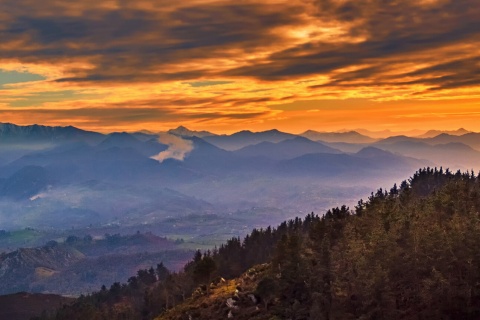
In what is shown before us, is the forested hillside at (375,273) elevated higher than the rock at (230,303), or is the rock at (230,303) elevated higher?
the forested hillside at (375,273)

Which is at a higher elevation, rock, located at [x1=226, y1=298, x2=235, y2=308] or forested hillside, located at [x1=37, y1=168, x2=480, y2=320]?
forested hillside, located at [x1=37, y1=168, x2=480, y2=320]

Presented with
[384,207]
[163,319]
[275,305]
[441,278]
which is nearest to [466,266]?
[441,278]

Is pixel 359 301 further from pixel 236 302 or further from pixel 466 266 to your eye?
pixel 236 302

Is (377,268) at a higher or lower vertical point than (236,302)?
higher

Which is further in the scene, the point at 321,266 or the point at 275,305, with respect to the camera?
the point at 275,305

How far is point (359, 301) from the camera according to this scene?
8975 cm

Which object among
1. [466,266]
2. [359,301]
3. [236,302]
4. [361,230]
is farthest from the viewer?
[361,230]

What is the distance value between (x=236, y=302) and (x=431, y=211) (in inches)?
1852

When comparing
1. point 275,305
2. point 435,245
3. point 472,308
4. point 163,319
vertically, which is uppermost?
point 435,245

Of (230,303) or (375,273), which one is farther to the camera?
(230,303)

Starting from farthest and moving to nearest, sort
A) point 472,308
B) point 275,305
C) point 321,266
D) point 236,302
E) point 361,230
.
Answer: point 361,230 → point 236,302 → point 275,305 → point 321,266 → point 472,308

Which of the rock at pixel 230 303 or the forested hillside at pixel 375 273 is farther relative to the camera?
the rock at pixel 230 303

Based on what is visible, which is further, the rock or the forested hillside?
the rock

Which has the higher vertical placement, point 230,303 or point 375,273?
point 375,273
